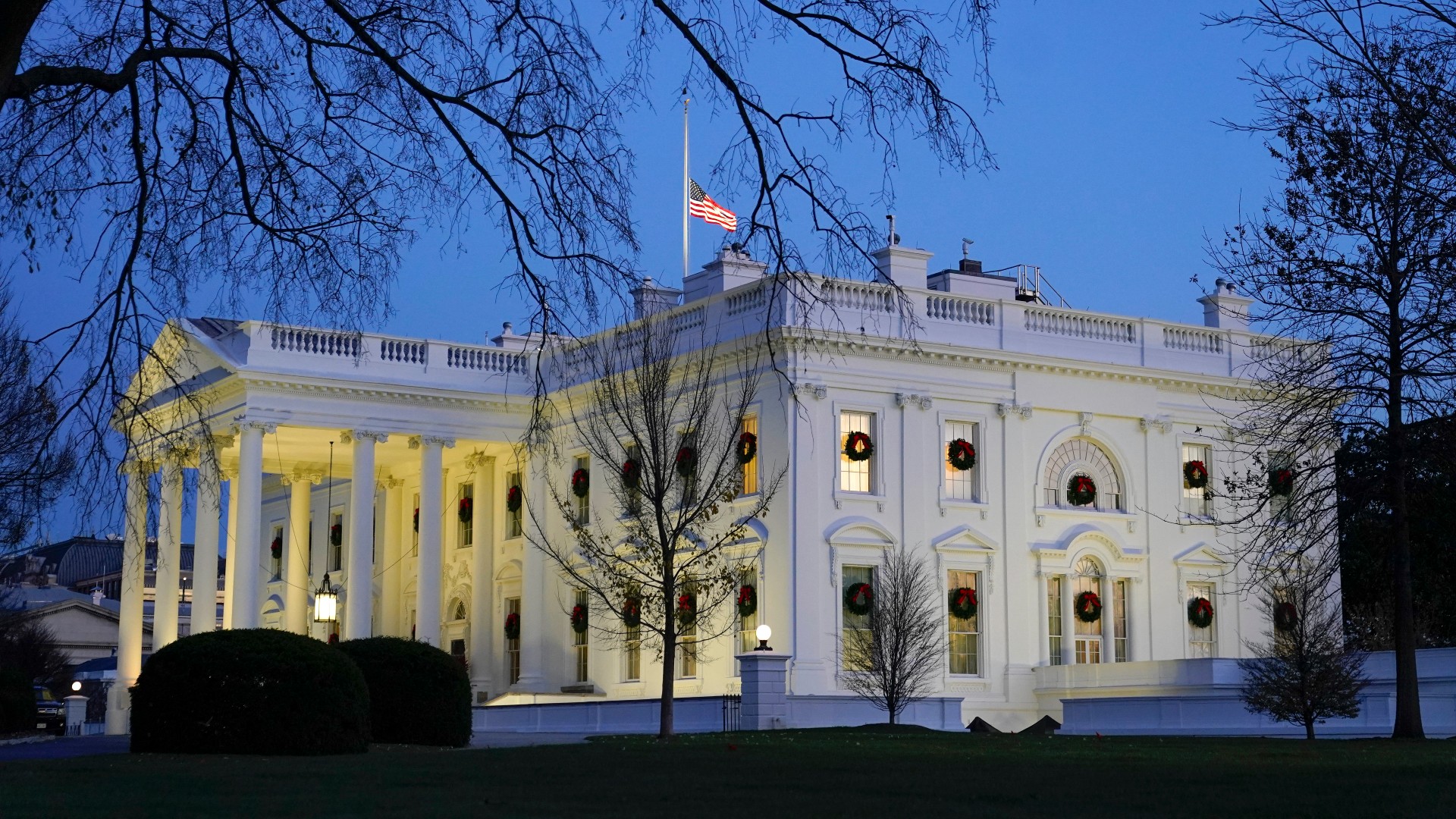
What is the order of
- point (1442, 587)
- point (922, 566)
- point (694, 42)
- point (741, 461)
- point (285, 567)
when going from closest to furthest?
point (694, 42) < point (741, 461) < point (922, 566) < point (1442, 587) < point (285, 567)

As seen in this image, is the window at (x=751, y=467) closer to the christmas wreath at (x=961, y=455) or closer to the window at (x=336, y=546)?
the christmas wreath at (x=961, y=455)

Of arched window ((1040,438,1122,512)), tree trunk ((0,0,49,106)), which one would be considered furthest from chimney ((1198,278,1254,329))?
tree trunk ((0,0,49,106))

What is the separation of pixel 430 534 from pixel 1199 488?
19.6 m

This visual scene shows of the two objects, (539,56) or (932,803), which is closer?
(539,56)

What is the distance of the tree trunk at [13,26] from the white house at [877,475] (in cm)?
2713

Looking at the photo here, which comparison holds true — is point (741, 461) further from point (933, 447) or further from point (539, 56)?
point (539, 56)

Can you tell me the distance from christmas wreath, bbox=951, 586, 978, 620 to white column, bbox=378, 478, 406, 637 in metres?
19.3

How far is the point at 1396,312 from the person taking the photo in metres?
24.6

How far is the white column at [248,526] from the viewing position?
4388cm

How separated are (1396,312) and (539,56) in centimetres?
1711

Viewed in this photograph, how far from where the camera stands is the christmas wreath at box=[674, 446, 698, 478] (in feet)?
104

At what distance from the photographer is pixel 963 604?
40.8m

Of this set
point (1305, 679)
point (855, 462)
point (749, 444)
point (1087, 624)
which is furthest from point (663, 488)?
point (1087, 624)

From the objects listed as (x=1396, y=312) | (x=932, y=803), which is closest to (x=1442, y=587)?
(x=1396, y=312)
